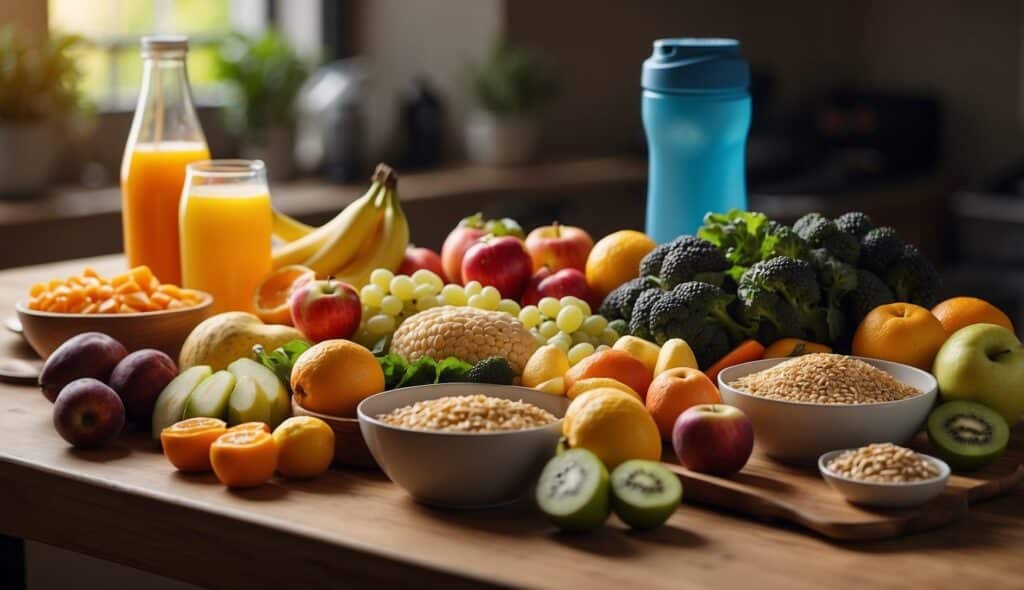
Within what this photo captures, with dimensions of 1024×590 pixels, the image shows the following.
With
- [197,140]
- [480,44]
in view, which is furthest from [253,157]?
[197,140]

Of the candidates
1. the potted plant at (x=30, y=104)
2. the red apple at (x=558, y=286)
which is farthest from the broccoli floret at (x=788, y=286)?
the potted plant at (x=30, y=104)

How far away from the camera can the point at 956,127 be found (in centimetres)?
489

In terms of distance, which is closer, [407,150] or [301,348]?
[301,348]

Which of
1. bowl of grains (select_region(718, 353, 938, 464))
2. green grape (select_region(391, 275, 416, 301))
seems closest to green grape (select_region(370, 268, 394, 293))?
green grape (select_region(391, 275, 416, 301))

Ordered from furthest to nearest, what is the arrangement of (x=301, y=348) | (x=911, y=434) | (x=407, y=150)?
1. (x=407, y=150)
2. (x=301, y=348)
3. (x=911, y=434)

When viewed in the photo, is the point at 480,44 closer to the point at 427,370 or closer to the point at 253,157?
the point at 253,157

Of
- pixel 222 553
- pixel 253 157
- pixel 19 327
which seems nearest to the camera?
pixel 222 553

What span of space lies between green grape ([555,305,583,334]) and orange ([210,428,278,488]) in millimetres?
396

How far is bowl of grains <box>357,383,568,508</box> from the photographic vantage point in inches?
40.8

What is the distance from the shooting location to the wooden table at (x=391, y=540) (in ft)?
3.06

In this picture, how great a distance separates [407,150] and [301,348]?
287cm

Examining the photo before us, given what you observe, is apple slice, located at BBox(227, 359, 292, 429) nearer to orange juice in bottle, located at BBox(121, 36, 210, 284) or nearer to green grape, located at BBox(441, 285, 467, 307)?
green grape, located at BBox(441, 285, 467, 307)

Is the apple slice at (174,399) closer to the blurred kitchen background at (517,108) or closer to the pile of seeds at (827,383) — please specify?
the pile of seeds at (827,383)

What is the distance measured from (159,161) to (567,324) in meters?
0.67
